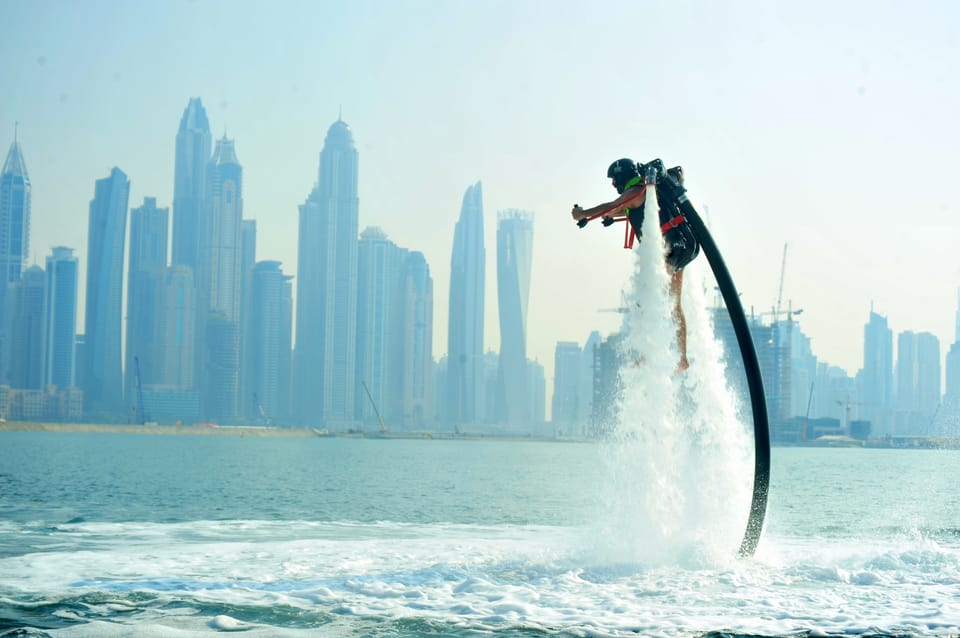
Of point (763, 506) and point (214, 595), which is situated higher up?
point (763, 506)

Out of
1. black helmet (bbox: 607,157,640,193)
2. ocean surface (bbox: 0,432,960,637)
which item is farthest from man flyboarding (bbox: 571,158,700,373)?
ocean surface (bbox: 0,432,960,637)

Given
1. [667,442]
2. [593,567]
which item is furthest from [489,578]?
[667,442]

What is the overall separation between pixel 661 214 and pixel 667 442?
334 centimetres

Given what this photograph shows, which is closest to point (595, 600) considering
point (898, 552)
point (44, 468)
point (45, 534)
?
point (898, 552)

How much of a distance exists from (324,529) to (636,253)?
34.2ft

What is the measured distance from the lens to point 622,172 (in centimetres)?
1555

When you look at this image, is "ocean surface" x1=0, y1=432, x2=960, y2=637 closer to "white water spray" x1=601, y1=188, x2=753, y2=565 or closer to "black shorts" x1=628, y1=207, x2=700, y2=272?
"white water spray" x1=601, y1=188, x2=753, y2=565

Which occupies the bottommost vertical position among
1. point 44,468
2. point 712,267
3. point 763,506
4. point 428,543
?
point 44,468

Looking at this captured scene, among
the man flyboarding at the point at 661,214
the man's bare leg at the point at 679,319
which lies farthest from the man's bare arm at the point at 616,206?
the man's bare leg at the point at 679,319

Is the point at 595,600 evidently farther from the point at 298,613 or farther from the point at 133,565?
the point at 133,565

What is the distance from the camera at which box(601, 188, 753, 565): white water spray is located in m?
15.6

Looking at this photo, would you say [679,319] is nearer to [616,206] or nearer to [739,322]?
[739,322]

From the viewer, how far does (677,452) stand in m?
15.9

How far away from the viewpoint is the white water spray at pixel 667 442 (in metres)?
15.6
